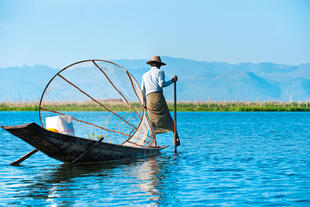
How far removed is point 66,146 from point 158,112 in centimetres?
338

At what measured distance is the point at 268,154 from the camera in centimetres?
1435

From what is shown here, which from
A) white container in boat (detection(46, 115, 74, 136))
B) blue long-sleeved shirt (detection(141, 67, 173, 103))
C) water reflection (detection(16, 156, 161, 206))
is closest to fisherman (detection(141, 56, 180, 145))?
blue long-sleeved shirt (detection(141, 67, 173, 103))

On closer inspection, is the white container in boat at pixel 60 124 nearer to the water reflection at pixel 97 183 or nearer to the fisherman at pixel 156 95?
the water reflection at pixel 97 183

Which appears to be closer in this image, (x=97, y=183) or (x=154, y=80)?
(x=97, y=183)

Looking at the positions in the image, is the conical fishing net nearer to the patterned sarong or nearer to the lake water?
the patterned sarong

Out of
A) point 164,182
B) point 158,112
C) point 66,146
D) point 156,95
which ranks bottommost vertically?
point 164,182

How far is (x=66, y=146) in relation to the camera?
10.1m

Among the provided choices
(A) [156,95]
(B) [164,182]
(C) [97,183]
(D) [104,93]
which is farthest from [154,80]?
(C) [97,183]

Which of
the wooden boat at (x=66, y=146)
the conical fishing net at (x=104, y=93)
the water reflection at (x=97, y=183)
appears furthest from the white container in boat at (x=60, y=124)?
the conical fishing net at (x=104, y=93)

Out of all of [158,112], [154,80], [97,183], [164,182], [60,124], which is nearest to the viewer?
[97,183]

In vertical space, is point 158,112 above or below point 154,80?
below

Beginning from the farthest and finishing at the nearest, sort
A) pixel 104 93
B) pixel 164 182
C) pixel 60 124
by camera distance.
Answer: pixel 104 93 → pixel 60 124 → pixel 164 182

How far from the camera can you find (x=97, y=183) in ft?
29.9

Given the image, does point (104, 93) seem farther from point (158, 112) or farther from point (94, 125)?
point (158, 112)
